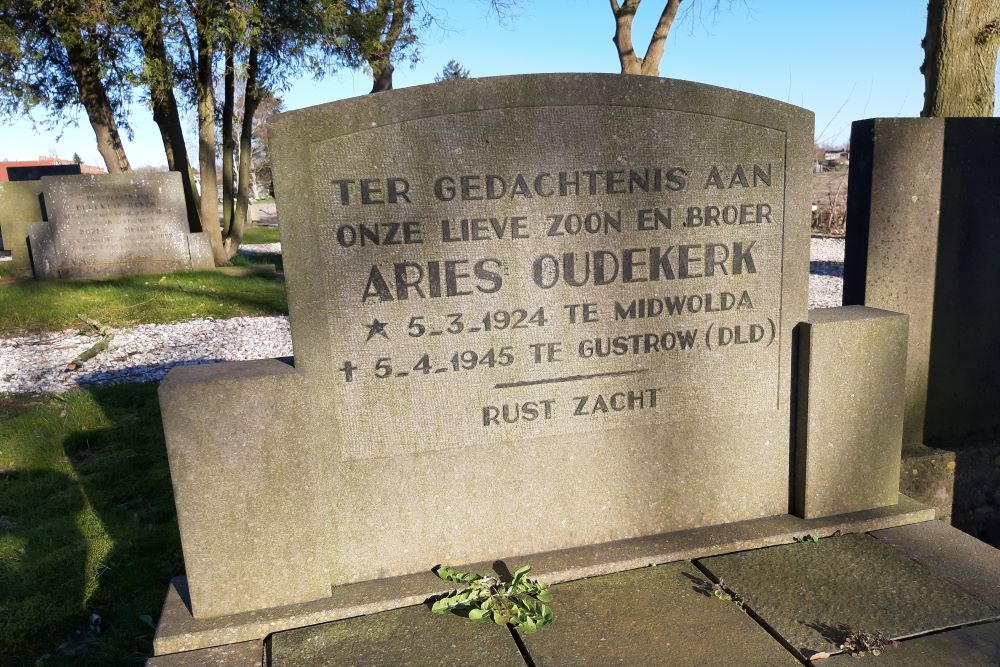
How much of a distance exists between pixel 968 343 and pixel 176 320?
854 cm

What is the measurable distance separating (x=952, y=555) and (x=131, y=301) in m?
9.83

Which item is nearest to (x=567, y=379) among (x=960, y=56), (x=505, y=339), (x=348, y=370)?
(x=505, y=339)

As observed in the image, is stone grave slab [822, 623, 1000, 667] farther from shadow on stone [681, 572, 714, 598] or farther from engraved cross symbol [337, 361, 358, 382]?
engraved cross symbol [337, 361, 358, 382]

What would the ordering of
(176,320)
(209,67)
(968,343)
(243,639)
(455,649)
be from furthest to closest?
1. (209,67)
2. (176,320)
3. (968,343)
4. (243,639)
5. (455,649)

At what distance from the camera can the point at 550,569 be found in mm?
2650

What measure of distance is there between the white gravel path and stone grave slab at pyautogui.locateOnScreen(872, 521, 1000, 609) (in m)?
4.70

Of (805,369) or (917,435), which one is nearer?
(805,369)

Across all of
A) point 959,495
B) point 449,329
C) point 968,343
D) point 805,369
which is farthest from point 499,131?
point 959,495

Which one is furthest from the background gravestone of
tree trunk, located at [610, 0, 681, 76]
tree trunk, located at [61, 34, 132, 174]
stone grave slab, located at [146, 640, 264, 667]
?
tree trunk, located at [61, 34, 132, 174]

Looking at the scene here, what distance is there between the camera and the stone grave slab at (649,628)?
219 centimetres

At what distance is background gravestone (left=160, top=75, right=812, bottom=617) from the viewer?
2.42 m

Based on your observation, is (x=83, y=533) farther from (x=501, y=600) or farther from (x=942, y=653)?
(x=942, y=653)

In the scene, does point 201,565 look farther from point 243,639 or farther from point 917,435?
point 917,435

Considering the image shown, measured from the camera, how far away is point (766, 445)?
2996mm
